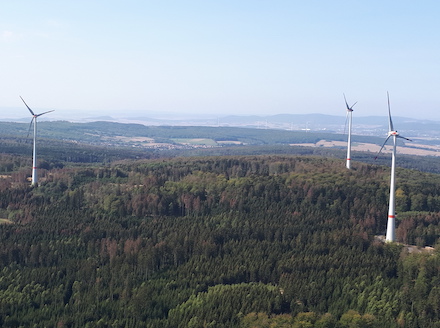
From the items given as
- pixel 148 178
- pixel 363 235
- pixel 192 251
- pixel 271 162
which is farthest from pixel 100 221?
pixel 271 162

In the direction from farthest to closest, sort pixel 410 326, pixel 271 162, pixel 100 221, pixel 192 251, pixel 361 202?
pixel 271 162, pixel 361 202, pixel 100 221, pixel 192 251, pixel 410 326

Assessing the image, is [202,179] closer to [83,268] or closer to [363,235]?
[363,235]

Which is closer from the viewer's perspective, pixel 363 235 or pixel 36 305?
pixel 36 305

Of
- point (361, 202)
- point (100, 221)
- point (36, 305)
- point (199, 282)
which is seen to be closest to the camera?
point (36, 305)

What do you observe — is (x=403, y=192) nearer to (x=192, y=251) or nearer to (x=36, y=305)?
(x=192, y=251)

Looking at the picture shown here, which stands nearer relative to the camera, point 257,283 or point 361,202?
point 257,283

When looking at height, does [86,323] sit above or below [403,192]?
below
